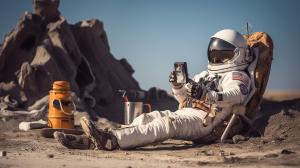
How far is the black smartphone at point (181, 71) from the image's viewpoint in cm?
656

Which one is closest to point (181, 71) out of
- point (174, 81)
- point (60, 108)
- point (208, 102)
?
point (174, 81)

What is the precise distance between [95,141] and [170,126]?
2.96 feet

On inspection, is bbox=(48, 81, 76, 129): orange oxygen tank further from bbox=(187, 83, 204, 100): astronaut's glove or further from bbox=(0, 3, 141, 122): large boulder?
bbox=(0, 3, 141, 122): large boulder

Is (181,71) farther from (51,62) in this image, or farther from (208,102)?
(51,62)

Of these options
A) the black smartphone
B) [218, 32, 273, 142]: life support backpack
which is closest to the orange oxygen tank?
the black smartphone

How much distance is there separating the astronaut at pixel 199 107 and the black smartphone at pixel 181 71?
0.35 ft

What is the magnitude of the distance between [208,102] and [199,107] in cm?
23

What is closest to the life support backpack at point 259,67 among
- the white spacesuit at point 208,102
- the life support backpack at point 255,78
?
the life support backpack at point 255,78

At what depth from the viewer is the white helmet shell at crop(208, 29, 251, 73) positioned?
23.5 ft

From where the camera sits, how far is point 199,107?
22.1 ft

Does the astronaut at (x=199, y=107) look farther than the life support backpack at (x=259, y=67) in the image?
No

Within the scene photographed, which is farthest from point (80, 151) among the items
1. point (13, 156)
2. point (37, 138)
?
point (37, 138)

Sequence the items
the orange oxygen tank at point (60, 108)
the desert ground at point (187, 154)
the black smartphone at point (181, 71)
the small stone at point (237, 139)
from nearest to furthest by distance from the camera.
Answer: the desert ground at point (187, 154) → the black smartphone at point (181, 71) → the small stone at point (237, 139) → the orange oxygen tank at point (60, 108)

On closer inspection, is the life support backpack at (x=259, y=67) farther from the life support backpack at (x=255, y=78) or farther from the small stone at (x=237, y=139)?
the small stone at (x=237, y=139)
